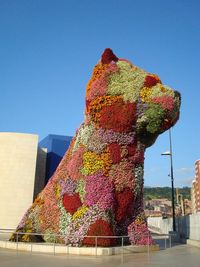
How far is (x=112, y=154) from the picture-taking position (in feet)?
48.2

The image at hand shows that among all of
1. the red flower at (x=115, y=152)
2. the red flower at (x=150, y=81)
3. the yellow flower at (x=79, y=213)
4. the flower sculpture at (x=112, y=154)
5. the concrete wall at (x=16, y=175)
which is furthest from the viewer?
the concrete wall at (x=16, y=175)

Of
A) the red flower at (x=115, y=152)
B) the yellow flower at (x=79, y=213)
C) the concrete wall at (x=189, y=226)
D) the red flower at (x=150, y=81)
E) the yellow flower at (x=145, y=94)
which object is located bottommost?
the concrete wall at (x=189, y=226)

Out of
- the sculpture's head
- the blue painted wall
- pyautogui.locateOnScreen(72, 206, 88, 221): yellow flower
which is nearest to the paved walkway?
pyautogui.locateOnScreen(72, 206, 88, 221): yellow flower

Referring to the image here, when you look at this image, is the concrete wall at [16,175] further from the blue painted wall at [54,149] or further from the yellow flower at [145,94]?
the yellow flower at [145,94]

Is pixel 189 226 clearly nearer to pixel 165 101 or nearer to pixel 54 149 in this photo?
pixel 165 101

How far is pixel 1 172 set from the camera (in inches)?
1705

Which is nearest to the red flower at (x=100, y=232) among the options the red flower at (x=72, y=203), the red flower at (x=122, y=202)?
the red flower at (x=122, y=202)

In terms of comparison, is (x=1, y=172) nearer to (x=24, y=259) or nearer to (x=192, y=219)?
(x=192, y=219)

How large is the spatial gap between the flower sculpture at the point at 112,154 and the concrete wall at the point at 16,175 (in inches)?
1094

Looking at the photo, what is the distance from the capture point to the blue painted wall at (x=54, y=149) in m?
48.5

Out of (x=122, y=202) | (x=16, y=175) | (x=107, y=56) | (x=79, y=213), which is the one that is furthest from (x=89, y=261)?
(x=16, y=175)

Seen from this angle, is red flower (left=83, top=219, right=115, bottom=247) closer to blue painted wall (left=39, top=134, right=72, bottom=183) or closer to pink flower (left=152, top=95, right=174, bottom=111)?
pink flower (left=152, top=95, right=174, bottom=111)

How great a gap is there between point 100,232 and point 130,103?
18.3ft

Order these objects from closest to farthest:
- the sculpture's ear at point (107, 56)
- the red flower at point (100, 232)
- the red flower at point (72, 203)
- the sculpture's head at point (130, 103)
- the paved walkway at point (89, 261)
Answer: the paved walkway at point (89, 261) < the red flower at point (100, 232) < the red flower at point (72, 203) < the sculpture's head at point (130, 103) < the sculpture's ear at point (107, 56)
